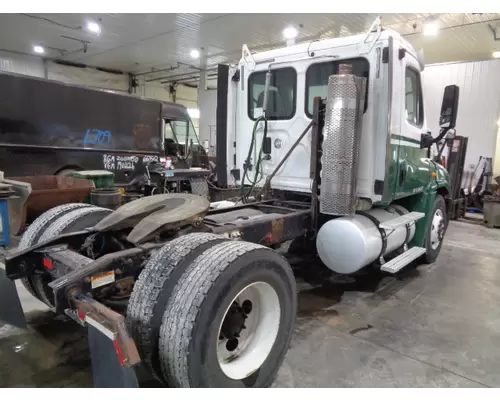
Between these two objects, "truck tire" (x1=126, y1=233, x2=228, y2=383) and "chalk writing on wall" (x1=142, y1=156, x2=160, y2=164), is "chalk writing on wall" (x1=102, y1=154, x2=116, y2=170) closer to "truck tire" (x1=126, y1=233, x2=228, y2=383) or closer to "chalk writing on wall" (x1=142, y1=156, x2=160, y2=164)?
"chalk writing on wall" (x1=142, y1=156, x2=160, y2=164)

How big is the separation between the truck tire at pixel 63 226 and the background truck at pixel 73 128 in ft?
16.3

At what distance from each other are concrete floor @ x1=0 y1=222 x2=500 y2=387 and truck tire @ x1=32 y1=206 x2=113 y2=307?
1.44 feet

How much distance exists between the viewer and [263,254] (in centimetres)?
227

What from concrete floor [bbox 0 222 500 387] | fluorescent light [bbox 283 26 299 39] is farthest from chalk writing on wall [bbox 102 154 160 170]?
fluorescent light [bbox 283 26 299 39]

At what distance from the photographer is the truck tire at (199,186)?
9578 mm

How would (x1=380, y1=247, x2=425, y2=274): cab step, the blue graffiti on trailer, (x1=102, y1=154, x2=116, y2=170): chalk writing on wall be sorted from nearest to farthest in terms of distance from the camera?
(x1=380, y1=247, x2=425, y2=274): cab step < the blue graffiti on trailer < (x1=102, y1=154, x2=116, y2=170): chalk writing on wall

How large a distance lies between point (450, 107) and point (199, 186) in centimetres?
Answer: 663

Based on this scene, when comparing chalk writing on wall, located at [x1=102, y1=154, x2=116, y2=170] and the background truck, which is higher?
the background truck

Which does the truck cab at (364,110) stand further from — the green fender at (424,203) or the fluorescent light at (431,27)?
the fluorescent light at (431,27)

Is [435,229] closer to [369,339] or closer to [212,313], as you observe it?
[369,339]

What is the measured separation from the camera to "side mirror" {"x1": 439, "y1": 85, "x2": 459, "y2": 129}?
4.06 m

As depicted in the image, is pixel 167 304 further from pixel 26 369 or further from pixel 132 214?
pixel 26 369

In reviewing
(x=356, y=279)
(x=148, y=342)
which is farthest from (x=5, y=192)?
(x=356, y=279)

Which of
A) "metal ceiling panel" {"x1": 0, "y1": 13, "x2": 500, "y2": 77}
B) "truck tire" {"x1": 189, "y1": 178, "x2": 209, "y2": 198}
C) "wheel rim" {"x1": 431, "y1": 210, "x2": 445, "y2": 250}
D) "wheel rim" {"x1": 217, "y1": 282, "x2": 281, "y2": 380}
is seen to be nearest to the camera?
"wheel rim" {"x1": 217, "y1": 282, "x2": 281, "y2": 380}
